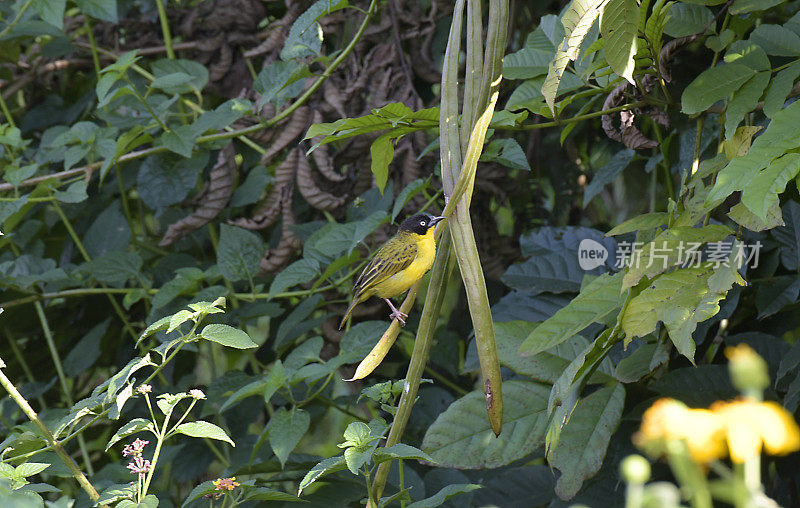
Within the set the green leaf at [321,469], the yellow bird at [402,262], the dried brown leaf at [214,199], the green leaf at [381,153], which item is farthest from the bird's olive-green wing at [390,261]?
the dried brown leaf at [214,199]

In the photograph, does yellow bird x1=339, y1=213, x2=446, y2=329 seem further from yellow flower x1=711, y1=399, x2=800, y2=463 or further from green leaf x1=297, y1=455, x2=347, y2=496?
yellow flower x1=711, y1=399, x2=800, y2=463

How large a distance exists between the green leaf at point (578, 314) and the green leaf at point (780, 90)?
31cm

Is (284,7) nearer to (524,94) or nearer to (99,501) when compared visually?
(524,94)

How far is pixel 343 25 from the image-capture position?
1818mm

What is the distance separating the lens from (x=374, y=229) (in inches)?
54.7

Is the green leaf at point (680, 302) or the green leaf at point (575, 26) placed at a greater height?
the green leaf at point (575, 26)

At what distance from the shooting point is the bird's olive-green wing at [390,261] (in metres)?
0.97

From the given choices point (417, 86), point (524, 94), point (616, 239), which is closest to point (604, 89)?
point (524, 94)

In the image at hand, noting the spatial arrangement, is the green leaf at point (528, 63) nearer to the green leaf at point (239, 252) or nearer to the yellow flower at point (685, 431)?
the green leaf at point (239, 252)

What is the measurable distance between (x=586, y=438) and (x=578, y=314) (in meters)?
0.20

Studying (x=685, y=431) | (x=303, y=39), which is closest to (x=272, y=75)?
(x=303, y=39)

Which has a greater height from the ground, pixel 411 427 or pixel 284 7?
pixel 284 7

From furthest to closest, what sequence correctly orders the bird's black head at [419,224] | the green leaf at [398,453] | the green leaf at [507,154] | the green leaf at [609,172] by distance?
the green leaf at [609,172]
the green leaf at [507,154]
the bird's black head at [419,224]
the green leaf at [398,453]

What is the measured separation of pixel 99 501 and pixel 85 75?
1.74 m
